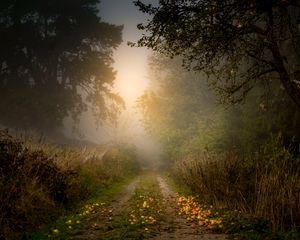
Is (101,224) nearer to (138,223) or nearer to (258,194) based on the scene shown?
(138,223)

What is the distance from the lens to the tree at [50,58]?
1390 inches

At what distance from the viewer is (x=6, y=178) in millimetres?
9492

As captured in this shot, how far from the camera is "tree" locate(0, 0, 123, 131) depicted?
116ft

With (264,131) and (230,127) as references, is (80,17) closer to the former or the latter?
(230,127)

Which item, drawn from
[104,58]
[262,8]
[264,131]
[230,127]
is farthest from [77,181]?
[104,58]

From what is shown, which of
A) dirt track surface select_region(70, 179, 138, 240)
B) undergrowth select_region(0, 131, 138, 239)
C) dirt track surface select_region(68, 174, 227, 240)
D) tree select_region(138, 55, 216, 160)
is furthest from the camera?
tree select_region(138, 55, 216, 160)

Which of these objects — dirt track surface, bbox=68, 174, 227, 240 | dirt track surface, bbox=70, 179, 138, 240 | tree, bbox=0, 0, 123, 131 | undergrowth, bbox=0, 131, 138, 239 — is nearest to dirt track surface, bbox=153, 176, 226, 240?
dirt track surface, bbox=68, 174, 227, 240

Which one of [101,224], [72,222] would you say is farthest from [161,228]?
[72,222]

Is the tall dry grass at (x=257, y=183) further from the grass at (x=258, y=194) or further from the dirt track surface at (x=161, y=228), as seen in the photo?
the dirt track surface at (x=161, y=228)

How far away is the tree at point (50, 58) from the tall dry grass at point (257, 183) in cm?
2313

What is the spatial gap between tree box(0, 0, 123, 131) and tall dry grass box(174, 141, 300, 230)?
23133mm

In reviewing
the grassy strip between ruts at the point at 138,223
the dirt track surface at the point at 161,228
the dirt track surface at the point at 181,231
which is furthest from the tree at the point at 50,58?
the dirt track surface at the point at 181,231

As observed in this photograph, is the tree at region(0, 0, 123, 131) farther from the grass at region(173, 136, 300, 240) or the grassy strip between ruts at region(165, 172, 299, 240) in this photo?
the grassy strip between ruts at region(165, 172, 299, 240)

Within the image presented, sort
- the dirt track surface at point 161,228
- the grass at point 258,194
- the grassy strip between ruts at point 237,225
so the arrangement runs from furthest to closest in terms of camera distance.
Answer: the dirt track surface at point 161,228 < the grass at point 258,194 < the grassy strip between ruts at point 237,225
